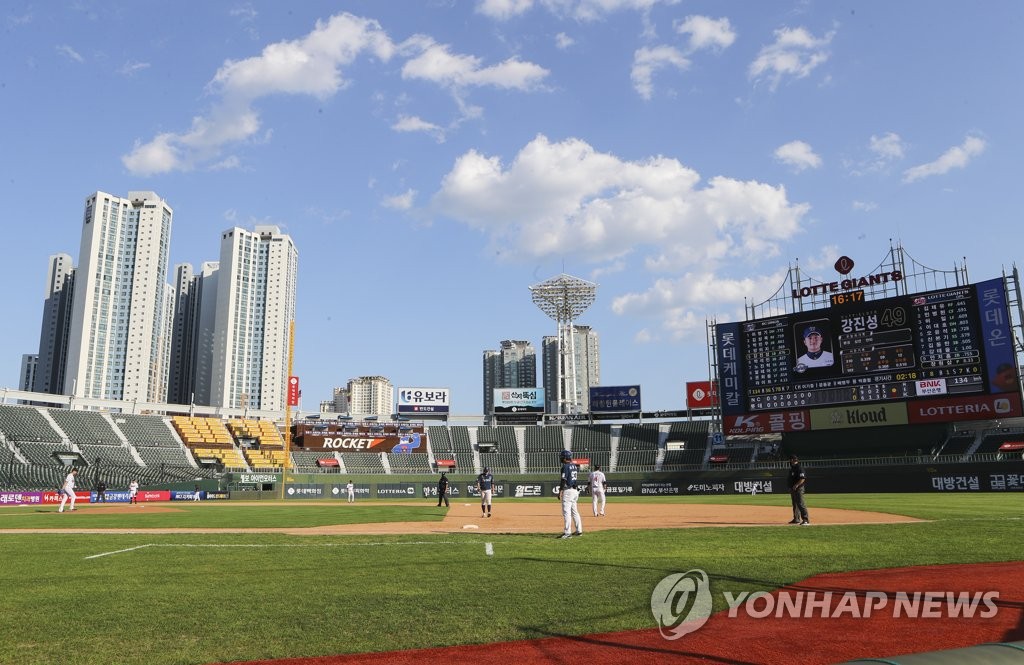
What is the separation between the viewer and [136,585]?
1021 centimetres

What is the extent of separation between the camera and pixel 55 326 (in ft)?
498

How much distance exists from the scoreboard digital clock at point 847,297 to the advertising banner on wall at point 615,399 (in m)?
33.2

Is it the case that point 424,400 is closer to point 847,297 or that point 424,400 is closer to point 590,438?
point 590,438

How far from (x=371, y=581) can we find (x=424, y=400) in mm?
80139

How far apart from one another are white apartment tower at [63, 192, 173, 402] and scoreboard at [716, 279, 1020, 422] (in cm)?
12250

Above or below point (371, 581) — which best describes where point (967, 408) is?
above

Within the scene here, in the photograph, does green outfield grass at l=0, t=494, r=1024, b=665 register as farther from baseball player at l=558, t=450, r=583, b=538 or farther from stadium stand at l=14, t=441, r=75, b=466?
stadium stand at l=14, t=441, r=75, b=466

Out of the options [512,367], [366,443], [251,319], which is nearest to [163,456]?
[366,443]

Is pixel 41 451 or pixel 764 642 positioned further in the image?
pixel 41 451

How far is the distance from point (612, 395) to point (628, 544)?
230 feet

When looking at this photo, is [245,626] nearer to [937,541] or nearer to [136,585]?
[136,585]

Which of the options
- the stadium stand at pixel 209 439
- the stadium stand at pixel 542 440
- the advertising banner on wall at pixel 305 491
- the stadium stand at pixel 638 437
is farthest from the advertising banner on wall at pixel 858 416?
the stadium stand at pixel 209 439

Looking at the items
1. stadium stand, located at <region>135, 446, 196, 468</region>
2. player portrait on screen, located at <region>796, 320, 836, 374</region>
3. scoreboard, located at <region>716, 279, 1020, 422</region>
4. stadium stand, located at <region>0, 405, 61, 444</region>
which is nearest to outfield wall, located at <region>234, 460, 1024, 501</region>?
scoreboard, located at <region>716, 279, 1020, 422</region>

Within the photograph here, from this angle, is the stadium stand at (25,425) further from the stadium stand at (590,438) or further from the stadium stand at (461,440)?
the stadium stand at (590,438)
